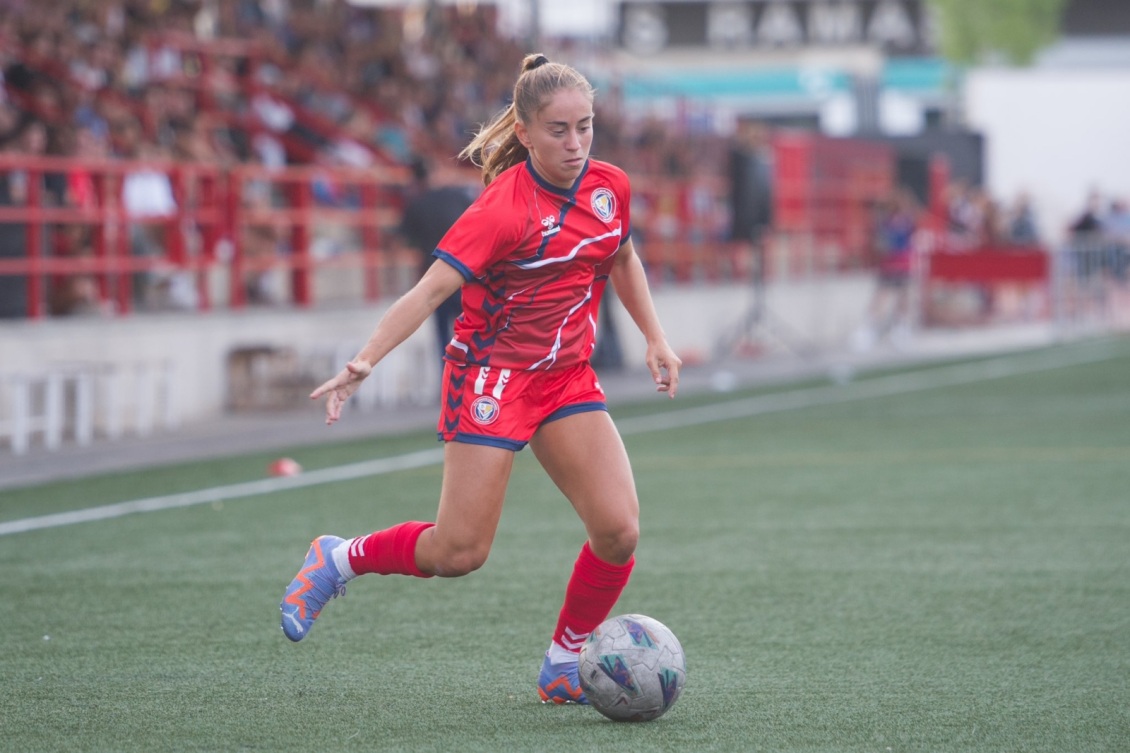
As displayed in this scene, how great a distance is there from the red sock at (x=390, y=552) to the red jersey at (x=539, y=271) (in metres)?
0.57

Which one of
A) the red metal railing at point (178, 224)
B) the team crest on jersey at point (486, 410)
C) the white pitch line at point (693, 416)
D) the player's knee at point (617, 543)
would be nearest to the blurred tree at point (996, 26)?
the white pitch line at point (693, 416)

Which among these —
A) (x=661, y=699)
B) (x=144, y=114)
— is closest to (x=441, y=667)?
(x=661, y=699)

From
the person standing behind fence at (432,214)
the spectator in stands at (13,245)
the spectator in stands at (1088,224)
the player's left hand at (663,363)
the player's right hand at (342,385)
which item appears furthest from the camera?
the spectator in stands at (1088,224)

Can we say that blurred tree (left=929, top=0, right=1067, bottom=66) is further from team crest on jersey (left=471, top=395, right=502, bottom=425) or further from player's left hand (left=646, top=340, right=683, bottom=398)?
team crest on jersey (left=471, top=395, right=502, bottom=425)

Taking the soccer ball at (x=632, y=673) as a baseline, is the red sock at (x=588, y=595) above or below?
above

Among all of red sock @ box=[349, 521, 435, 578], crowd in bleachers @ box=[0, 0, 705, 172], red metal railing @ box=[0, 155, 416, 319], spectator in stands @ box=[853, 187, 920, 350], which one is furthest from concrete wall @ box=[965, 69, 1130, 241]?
red sock @ box=[349, 521, 435, 578]

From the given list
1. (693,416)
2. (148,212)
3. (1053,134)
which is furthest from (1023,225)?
(148,212)

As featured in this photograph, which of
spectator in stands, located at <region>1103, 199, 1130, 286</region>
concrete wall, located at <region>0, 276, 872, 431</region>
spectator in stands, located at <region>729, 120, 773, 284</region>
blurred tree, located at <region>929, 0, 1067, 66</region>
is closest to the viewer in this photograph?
concrete wall, located at <region>0, 276, 872, 431</region>

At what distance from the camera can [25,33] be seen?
16.4 m

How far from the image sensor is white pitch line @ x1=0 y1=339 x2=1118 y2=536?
970 cm

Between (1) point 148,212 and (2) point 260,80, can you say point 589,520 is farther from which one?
(2) point 260,80

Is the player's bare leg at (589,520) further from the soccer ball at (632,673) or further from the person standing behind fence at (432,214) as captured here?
the person standing behind fence at (432,214)

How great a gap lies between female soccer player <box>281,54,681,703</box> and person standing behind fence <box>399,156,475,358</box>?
9.25 meters

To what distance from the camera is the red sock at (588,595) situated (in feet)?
17.3
